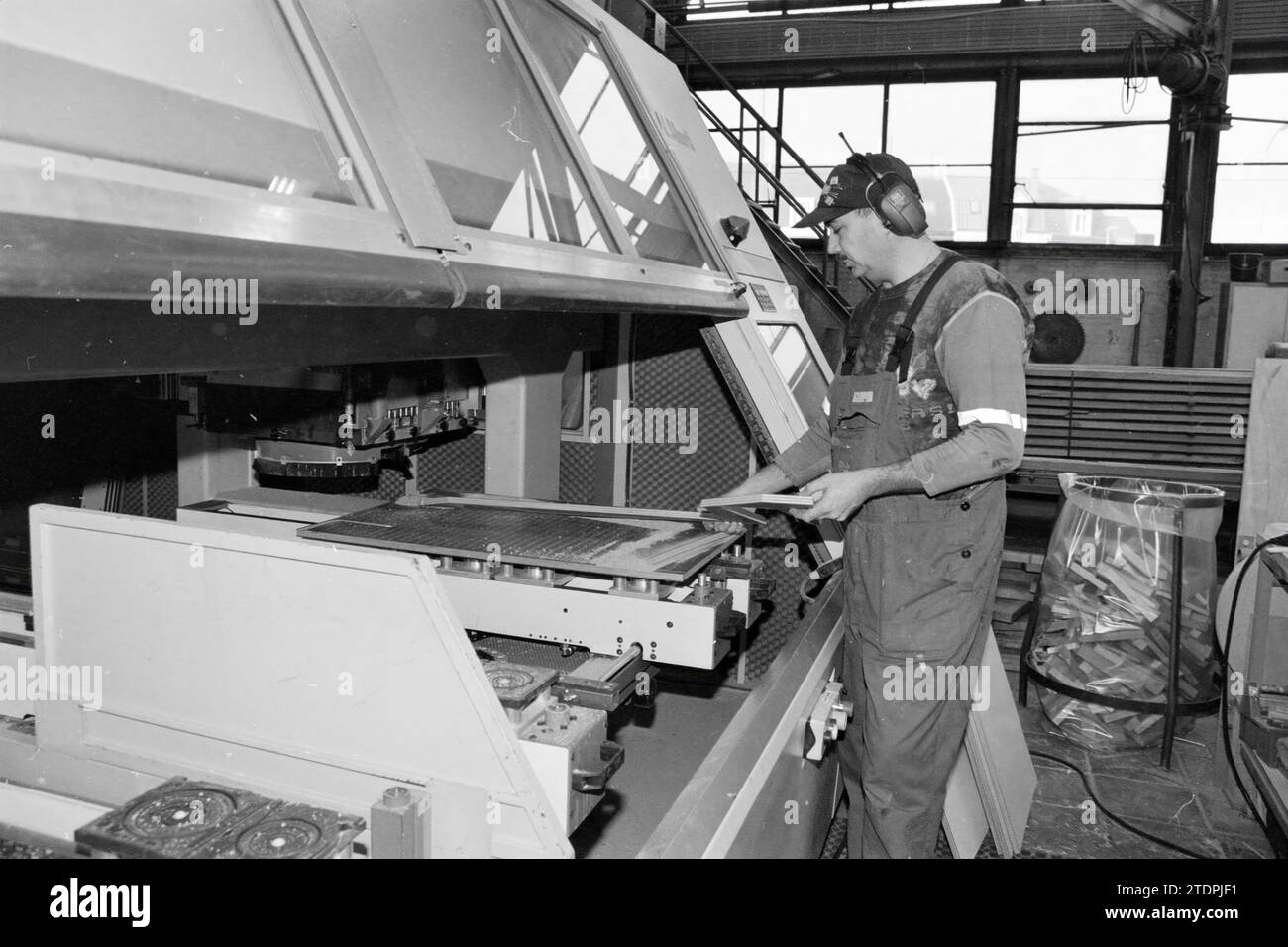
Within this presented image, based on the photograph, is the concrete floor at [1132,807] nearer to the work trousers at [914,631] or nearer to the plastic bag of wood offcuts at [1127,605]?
the plastic bag of wood offcuts at [1127,605]

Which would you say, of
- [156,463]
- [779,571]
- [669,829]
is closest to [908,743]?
[669,829]

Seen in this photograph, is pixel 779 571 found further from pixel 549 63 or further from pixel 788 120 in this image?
pixel 788 120

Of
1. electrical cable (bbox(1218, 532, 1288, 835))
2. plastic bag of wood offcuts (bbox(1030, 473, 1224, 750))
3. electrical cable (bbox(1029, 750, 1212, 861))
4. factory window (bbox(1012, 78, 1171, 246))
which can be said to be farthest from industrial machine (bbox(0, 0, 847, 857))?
factory window (bbox(1012, 78, 1171, 246))

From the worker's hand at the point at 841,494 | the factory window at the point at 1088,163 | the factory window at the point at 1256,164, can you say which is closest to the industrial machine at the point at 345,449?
the worker's hand at the point at 841,494

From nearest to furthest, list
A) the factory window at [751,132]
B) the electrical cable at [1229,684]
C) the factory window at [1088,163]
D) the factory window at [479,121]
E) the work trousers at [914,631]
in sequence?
the factory window at [479,121] → the work trousers at [914,631] → the electrical cable at [1229,684] → the factory window at [1088,163] → the factory window at [751,132]

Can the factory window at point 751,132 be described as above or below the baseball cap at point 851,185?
above

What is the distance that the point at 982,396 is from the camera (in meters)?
1.90

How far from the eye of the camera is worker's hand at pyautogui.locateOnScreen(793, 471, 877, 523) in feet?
6.29

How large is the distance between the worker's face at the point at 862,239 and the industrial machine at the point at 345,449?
1.24 feet

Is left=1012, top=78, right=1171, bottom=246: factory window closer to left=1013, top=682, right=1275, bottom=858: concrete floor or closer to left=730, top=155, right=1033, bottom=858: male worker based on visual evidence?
left=1013, top=682, right=1275, bottom=858: concrete floor

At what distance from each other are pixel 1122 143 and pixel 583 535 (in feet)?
29.2

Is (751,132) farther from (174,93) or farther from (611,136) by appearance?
(174,93)

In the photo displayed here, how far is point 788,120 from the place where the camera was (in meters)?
10.2

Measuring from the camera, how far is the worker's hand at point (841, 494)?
1.92m
